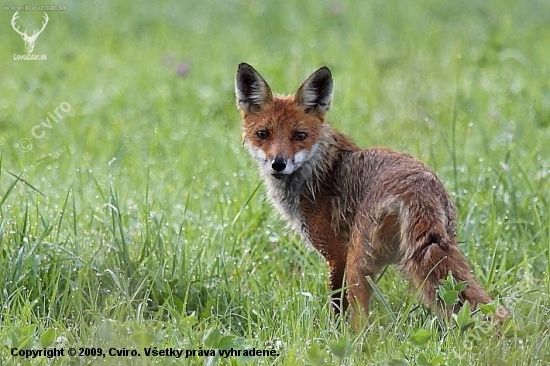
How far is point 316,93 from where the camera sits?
5.33 m

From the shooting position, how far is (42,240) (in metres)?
4.82

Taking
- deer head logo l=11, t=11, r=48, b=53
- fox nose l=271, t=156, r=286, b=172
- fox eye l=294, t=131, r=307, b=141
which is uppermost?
deer head logo l=11, t=11, r=48, b=53

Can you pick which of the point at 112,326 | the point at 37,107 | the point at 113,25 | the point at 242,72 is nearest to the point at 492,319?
the point at 112,326

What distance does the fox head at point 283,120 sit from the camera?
5121 mm

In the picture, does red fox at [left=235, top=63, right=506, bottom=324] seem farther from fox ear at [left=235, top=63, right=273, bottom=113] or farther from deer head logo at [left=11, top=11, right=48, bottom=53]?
deer head logo at [left=11, top=11, right=48, bottom=53]

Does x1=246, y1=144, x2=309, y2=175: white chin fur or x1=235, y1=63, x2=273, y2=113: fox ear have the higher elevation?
x1=235, y1=63, x2=273, y2=113: fox ear

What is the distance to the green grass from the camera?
169 inches

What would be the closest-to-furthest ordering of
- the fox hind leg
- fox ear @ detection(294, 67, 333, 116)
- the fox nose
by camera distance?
the fox hind leg, the fox nose, fox ear @ detection(294, 67, 333, 116)
